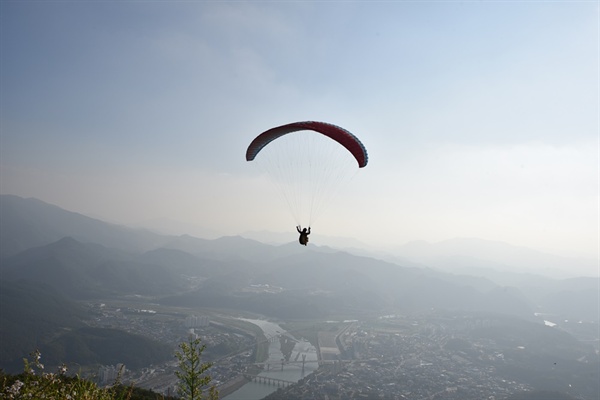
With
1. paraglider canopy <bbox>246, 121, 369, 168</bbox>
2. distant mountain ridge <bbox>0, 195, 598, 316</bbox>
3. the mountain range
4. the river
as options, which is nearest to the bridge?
the river

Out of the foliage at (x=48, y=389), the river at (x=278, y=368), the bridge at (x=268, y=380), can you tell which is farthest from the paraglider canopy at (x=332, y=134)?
the bridge at (x=268, y=380)

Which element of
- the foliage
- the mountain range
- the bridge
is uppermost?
the foliage

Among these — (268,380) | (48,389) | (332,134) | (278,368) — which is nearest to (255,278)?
(278,368)

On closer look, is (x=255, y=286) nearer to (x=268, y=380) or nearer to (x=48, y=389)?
(x=268, y=380)

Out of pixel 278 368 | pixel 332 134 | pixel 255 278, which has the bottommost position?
pixel 278 368

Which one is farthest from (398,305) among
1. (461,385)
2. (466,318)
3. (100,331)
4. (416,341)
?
(100,331)

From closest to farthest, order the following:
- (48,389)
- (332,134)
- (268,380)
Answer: (48,389)
(332,134)
(268,380)

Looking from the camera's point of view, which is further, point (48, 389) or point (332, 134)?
point (332, 134)

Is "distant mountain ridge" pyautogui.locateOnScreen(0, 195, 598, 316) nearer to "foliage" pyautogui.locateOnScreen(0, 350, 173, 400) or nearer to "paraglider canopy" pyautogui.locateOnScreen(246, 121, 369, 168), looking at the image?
"paraglider canopy" pyautogui.locateOnScreen(246, 121, 369, 168)

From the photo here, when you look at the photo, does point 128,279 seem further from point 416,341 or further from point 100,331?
point 416,341
